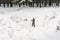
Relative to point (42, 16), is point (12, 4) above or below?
above

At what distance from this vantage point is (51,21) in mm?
4547

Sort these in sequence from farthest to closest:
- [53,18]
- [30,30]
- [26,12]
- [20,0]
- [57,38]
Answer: [20,0] < [26,12] < [53,18] < [30,30] < [57,38]

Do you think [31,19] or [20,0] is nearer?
[31,19]

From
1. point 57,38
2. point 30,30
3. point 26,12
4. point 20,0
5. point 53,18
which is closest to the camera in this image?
point 57,38

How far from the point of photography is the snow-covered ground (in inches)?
163

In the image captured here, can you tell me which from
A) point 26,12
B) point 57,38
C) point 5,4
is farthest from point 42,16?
point 5,4

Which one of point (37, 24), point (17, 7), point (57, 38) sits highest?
point (17, 7)

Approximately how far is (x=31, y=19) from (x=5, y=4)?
5.39 ft

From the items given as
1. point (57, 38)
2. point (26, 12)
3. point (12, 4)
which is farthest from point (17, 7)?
point (57, 38)

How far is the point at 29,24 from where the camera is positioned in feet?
15.1

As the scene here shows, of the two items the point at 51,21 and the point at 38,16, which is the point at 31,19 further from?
the point at 51,21

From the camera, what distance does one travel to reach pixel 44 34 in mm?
4168

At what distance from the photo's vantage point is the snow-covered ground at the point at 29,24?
415 cm

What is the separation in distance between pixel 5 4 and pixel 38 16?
1.73 meters
